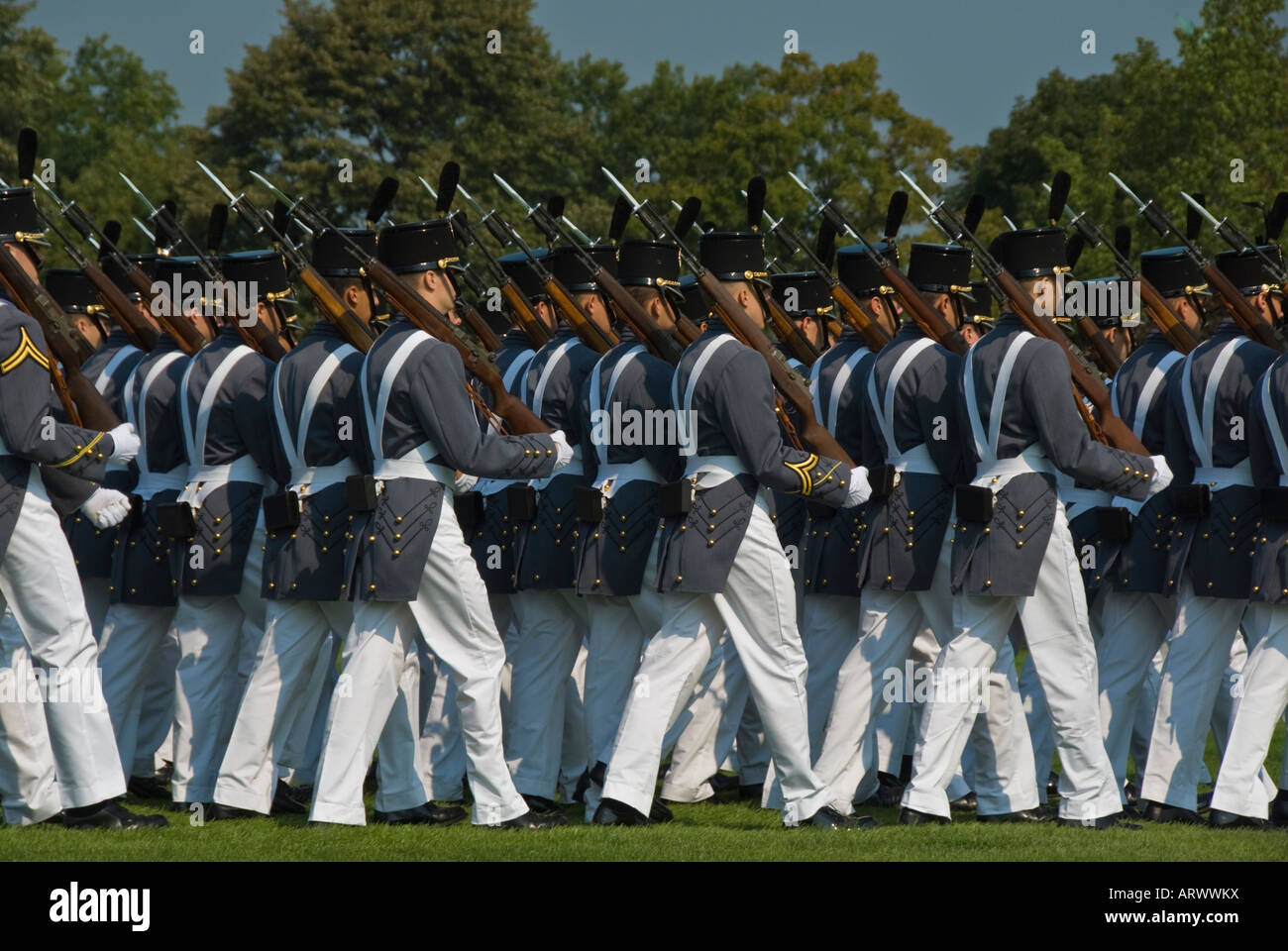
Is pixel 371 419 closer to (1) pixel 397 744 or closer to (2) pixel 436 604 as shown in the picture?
(2) pixel 436 604

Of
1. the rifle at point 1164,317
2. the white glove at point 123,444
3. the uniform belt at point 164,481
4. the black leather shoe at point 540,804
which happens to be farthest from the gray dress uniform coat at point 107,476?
the rifle at point 1164,317

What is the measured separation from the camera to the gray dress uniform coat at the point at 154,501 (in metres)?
9.29

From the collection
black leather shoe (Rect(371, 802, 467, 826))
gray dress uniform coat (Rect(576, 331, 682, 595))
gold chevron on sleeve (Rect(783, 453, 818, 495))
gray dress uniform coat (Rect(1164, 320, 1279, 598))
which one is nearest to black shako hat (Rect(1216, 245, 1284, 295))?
gray dress uniform coat (Rect(1164, 320, 1279, 598))

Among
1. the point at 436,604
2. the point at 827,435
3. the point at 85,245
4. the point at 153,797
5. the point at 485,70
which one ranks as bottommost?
the point at 153,797

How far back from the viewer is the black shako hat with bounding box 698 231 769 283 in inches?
343

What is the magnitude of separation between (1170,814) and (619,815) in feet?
8.48

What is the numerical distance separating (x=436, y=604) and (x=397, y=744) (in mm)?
838

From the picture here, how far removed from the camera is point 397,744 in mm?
8664

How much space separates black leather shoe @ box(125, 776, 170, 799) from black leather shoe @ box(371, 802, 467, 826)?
1636 millimetres

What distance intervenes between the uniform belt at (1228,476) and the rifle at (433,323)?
307 cm

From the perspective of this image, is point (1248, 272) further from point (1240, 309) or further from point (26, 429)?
point (26, 429)

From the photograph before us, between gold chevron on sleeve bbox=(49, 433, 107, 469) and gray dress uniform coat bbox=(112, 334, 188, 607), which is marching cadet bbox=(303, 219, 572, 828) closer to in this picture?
gold chevron on sleeve bbox=(49, 433, 107, 469)
